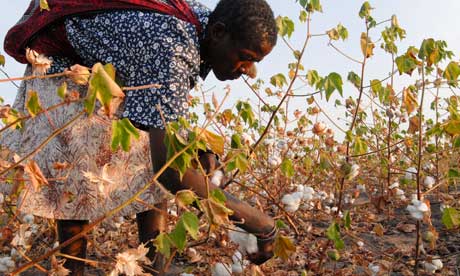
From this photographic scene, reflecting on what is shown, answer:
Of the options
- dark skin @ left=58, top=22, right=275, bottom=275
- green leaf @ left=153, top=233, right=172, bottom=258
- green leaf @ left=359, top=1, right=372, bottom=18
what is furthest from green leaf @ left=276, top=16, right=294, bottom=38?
green leaf @ left=153, top=233, right=172, bottom=258

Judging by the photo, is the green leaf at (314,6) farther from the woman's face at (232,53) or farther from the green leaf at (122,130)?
the green leaf at (122,130)

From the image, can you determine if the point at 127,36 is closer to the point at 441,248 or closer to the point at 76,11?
the point at 76,11

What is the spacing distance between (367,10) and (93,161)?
1.18 metres

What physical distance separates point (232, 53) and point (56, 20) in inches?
22.3

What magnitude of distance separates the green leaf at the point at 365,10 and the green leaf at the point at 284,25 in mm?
298

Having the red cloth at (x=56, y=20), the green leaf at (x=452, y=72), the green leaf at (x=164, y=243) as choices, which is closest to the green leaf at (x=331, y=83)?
the green leaf at (x=452, y=72)

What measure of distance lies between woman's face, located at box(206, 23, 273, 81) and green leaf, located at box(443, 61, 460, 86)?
1.74 feet

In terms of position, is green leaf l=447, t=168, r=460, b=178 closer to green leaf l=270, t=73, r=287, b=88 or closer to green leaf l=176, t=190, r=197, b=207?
green leaf l=270, t=73, r=287, b=88

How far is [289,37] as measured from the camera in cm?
184

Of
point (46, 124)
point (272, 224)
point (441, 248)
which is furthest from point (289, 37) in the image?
point (441, 248)

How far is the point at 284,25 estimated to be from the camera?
181 centimetres

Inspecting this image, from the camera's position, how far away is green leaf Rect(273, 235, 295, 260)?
1188mm

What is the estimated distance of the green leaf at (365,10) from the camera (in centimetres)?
188

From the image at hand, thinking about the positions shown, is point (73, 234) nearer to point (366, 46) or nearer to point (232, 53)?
point (232, 53)
